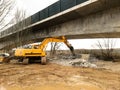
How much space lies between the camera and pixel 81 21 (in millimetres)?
17812

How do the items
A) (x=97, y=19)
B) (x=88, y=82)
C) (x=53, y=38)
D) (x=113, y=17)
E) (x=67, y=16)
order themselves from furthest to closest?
(x=53, y=38), (x=67, y=16), (x=97, y=19), (x=113, y=17), (x=88, y=82)

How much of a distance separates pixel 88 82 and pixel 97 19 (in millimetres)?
6546

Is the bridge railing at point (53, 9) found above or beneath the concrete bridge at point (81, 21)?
above

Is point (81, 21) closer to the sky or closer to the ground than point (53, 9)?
closer to the ground

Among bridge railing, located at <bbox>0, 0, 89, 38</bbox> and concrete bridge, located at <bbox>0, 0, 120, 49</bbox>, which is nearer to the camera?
concrete bridge, located at <bbox>0, 0, 120, 49</bbox>

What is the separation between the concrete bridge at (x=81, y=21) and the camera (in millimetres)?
Answer: 14375

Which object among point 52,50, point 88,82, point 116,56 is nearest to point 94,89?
point 88,82

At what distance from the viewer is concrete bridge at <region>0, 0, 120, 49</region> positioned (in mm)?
14375

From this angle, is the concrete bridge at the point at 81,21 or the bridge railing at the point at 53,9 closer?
the concrete bridge at the point at 81,21

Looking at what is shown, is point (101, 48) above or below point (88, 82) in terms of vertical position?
above

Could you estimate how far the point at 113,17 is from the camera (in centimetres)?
1430

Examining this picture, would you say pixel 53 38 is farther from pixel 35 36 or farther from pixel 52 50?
pixel 52 50

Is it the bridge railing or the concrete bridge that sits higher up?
the bridge railing

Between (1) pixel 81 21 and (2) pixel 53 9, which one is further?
(2) pixel 53 9
